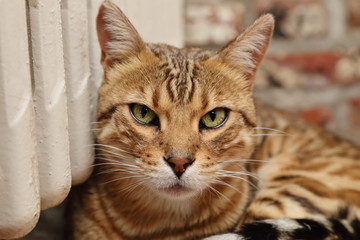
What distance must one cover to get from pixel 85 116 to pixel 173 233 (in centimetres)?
31

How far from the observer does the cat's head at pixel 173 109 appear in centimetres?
81

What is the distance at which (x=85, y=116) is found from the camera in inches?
33.6

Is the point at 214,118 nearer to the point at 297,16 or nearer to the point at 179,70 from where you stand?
the point at 179,70

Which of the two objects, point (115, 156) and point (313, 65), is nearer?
point (115, 156)

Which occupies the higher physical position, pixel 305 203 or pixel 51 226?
pixel 305 203

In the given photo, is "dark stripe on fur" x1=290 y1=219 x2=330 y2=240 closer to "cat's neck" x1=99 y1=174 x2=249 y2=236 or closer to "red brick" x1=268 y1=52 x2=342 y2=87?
"cat's neck" x1=99 y1=174 x2=249 y2=236

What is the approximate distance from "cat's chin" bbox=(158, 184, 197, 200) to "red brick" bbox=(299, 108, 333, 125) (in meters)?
1.07

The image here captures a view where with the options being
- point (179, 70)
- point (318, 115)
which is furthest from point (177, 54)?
point (318, 115)

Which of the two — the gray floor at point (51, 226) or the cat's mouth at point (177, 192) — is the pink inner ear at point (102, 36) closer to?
the cat's mouth at point (177, 192)

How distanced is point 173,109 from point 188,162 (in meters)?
0.12

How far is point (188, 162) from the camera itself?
78cm

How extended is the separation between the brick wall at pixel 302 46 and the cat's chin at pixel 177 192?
3.10 feet

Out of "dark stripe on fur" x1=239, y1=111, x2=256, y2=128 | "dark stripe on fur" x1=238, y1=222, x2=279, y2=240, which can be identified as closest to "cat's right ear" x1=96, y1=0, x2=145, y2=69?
"dark stripe on fur" x1=239, y1=111, x2=256, y2=128

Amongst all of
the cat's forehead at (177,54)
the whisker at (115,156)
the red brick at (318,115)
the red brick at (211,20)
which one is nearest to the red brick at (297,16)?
the red brick at (211,20)
